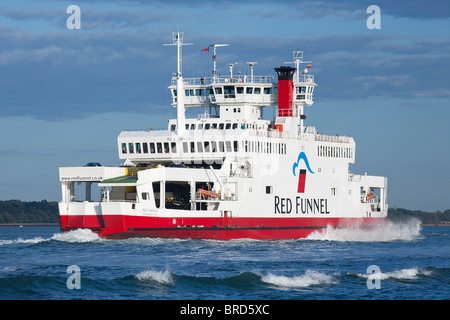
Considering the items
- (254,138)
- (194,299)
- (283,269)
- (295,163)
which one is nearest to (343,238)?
(295,163)

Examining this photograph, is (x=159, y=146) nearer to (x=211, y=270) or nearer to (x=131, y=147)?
(x=131, y=147)

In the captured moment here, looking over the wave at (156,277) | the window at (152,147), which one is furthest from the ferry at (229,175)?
the wave at (156,277)

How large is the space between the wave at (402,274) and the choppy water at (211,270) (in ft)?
0.13

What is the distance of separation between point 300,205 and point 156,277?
29.1 metres

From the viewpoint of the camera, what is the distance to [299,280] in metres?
31.6

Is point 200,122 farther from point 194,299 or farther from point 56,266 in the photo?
point 194,299

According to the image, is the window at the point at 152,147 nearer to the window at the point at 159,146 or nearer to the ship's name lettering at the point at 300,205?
the window at the point at 159,146

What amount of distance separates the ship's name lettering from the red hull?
24.3 inches

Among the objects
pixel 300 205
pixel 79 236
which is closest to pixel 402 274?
pixel 79 236

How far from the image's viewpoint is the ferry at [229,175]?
48.8 m

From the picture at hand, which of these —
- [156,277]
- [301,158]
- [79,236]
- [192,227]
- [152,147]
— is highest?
[152,147]

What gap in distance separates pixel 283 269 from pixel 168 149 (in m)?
21.1

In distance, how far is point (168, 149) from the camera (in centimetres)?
5522
